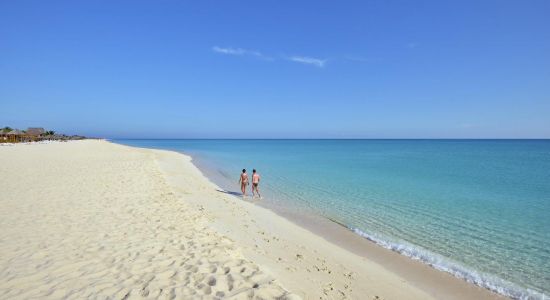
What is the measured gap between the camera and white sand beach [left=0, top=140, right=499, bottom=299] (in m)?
5.44

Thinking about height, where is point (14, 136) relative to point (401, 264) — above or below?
above

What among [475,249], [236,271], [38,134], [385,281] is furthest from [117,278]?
[38,134]

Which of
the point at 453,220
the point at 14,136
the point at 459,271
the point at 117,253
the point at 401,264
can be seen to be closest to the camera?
the point at 117,253

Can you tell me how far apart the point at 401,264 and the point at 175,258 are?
585cm

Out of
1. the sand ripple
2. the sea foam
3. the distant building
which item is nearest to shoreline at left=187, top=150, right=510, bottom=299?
the sea foam

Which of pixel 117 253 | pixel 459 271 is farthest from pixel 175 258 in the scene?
pixel 459 271

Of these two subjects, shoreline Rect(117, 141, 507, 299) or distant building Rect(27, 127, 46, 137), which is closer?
shoreline Rect(117, 141, 507, 299)

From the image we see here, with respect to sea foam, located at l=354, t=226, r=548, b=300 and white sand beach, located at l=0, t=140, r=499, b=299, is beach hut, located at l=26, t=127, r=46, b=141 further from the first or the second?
sea foam, located at l=354, t=226, r=548, b=300

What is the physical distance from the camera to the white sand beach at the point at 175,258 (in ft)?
17.8

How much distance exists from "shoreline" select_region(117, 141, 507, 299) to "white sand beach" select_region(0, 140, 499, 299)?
4 centimetres

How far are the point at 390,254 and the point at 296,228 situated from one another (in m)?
3.41

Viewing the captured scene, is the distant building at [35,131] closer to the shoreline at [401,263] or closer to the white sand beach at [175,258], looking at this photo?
the white sand beach at [175,258]

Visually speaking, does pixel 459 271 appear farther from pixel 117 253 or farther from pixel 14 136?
pixel 14 136

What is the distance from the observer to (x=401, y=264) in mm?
8555
